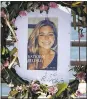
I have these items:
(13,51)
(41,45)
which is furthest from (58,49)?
(13,51)

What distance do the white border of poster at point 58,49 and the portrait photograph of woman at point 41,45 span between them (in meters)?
0.01

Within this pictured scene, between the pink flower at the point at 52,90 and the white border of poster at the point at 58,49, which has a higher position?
the white border of poster at the point at 58,49

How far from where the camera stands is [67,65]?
1288 mm

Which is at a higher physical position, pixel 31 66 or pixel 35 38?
pixel 35 38

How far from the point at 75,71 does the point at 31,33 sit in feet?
0.71

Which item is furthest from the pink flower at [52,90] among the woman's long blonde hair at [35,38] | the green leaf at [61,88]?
the woman's long blonde hair at [35,38]

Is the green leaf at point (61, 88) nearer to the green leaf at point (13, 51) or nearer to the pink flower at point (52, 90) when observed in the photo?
the pink flower at point (52, 90)

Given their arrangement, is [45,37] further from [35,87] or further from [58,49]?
[35,87]

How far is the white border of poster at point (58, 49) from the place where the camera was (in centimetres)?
128

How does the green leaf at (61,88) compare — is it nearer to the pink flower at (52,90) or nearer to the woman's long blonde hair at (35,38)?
the pink flower at (52,90)

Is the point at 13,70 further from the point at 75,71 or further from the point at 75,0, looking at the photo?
the point at 75,0

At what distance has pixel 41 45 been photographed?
51.1 inches

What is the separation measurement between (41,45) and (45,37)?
0.11ft

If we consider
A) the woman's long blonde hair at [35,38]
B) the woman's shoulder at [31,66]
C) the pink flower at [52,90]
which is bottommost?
the pink flower at [52,90]
